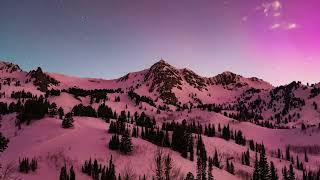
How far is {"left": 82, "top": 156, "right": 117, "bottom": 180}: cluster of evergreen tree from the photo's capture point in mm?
173875

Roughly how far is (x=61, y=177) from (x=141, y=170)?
124 feet

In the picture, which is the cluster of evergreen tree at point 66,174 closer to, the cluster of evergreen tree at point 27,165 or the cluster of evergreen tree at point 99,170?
the cluster of evergreen tree at point 99,170

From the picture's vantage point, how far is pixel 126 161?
198 m

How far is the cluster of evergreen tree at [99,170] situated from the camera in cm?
17388

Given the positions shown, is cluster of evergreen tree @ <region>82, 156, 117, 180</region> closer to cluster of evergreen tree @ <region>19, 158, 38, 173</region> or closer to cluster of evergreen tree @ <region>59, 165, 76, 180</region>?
cluster of evergreen tree @ <region>59, 165, 76, 180</region>

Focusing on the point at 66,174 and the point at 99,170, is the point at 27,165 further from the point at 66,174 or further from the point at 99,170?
the point at 99,170

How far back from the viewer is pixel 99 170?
18188 cm

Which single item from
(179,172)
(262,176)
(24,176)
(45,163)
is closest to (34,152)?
(45,163)

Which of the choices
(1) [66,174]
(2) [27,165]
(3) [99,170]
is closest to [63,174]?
(1) [66,174]

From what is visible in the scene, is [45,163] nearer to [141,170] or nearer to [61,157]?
[61,157]

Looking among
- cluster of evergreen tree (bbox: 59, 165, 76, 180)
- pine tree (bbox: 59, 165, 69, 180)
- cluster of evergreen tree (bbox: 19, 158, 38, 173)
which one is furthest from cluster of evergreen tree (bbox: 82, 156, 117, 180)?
cluster of evergreen tree (bbox: 19, 158, 38, 173)

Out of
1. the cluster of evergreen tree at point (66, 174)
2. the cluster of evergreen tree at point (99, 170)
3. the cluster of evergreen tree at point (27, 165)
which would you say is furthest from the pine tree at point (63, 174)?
the cluster of evergreen tree at point (27, 165)

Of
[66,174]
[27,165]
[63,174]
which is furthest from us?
[27,165]

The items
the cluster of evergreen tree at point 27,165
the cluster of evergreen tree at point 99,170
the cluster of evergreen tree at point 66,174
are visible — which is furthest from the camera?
the cluster of evergreen tree at point 27,165
